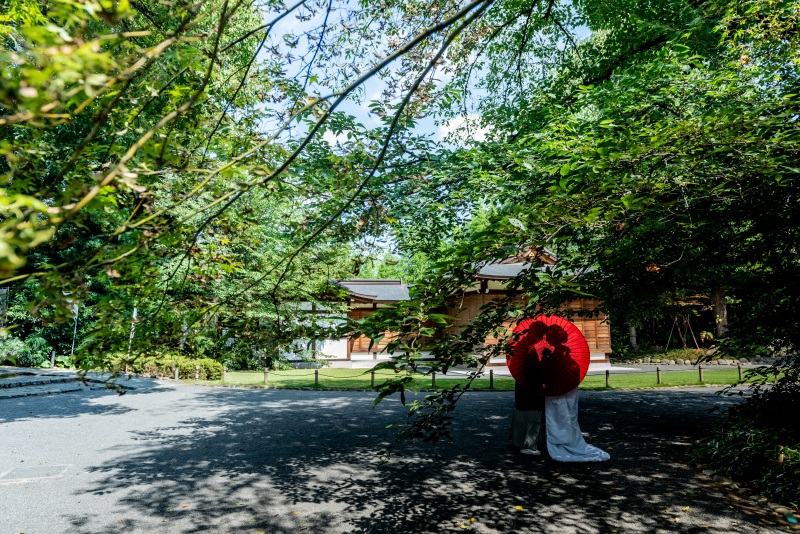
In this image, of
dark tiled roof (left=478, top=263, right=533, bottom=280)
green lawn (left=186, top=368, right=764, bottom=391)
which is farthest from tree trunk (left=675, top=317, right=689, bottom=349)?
dark tiled roof (left=478, top=263, right=533, bottom=280)

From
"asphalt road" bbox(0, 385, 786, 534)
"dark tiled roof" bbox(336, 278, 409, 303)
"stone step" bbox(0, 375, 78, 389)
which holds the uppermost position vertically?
"dark tiled roof" bbox(336, 278, 409, 303)

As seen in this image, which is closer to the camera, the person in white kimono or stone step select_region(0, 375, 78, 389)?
the person in white kimono

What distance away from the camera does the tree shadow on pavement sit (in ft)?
17.0

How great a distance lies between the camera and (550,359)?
7613 mm

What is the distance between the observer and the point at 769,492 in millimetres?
5562

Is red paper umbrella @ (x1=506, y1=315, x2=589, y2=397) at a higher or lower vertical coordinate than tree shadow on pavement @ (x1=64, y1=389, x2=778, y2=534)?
higher

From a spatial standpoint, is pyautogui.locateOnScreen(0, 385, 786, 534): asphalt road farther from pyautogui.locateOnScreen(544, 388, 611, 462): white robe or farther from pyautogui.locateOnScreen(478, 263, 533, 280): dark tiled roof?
pyautogui.locateOnScreen(478, 263, 533, 280): dark tiled roof

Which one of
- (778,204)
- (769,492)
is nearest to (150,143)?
(778,204)

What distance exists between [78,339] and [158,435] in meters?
15.9

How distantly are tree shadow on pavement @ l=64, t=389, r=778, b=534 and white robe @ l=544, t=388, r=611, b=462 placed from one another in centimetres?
32

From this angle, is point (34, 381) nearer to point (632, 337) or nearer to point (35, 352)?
point (35, 352)

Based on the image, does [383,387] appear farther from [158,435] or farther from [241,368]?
[241,368]

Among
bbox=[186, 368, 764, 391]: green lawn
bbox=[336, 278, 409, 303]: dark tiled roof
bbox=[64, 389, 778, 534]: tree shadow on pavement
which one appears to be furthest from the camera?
bbox=[336, 278, 409, 303]: dark tiled roof

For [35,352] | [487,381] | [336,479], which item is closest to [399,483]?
[336,479]
